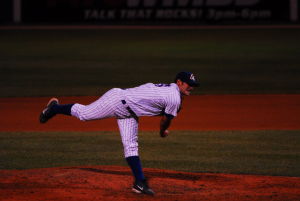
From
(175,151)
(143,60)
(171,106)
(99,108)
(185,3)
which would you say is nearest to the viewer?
(171,106)

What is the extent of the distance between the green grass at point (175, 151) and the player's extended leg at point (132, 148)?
1.94m

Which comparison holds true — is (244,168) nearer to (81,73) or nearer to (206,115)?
(206,115)

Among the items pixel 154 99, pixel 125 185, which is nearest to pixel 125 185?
pixel 125 185

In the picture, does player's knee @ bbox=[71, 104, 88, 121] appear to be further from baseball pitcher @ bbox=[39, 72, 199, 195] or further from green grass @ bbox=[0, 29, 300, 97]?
green grass @ bbox=[0, 29, 300, 97]

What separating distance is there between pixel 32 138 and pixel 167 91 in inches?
188

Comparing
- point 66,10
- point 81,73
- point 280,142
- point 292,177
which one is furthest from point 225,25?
point 292,177

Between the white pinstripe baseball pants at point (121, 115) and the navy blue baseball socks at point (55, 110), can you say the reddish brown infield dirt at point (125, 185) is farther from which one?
the navy blue baseball socks at point (55, 110)

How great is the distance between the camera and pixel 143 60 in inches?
974

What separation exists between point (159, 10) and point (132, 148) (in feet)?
97.5

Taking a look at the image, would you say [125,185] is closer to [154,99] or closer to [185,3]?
[154,99]

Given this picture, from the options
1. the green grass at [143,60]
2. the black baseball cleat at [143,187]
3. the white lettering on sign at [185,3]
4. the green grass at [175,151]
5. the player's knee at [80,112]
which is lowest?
the green grass at [143,60]

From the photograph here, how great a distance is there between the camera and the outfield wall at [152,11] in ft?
121

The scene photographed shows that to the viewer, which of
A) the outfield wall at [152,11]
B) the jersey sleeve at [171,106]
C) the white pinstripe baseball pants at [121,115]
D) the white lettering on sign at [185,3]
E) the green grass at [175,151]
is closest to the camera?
the jersey sleeve at [171,106]

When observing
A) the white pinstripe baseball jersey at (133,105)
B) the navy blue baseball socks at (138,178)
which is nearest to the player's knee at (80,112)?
the white pinstripe baseball jersey at (133,105)
